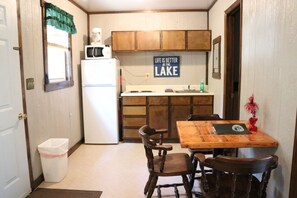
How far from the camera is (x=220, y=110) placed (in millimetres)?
3807

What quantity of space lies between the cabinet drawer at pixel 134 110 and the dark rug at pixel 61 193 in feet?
6.29

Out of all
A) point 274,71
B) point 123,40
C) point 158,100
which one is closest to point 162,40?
point 123,40

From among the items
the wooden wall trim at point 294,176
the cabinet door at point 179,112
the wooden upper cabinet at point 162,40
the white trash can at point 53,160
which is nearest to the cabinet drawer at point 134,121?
the cabinet door at point 179,112

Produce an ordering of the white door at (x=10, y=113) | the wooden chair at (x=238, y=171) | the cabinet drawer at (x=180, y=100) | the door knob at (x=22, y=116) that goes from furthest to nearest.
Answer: the cabinet drawer at (x=180, y=100) < the door knob at (x=22, y=116) < the white door at (x=10, y=113) < the wooden chair at (x=238, y=171)

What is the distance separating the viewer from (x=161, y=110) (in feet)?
14.5

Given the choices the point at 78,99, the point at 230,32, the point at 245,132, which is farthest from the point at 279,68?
the point at 78,99

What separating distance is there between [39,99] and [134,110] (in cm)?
Result: 184

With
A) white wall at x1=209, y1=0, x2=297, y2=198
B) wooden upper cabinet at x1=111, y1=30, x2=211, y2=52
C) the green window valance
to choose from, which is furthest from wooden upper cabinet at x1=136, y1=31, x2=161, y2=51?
white wall at x1=209, y1=0, x2=297, y2=198

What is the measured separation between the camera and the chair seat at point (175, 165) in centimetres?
220

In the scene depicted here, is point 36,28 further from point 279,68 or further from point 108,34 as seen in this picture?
point 279,68

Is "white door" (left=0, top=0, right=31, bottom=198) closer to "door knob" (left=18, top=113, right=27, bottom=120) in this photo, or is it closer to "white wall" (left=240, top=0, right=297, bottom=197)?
"door knob" (left=18, top=113, right=27, bottom=120)

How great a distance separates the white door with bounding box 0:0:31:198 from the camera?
226cm

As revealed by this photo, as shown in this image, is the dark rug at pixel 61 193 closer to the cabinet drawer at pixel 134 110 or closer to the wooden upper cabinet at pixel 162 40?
the cabinet drawer at pixel 134 110

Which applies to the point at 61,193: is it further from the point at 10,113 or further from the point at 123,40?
the point at 123,40
